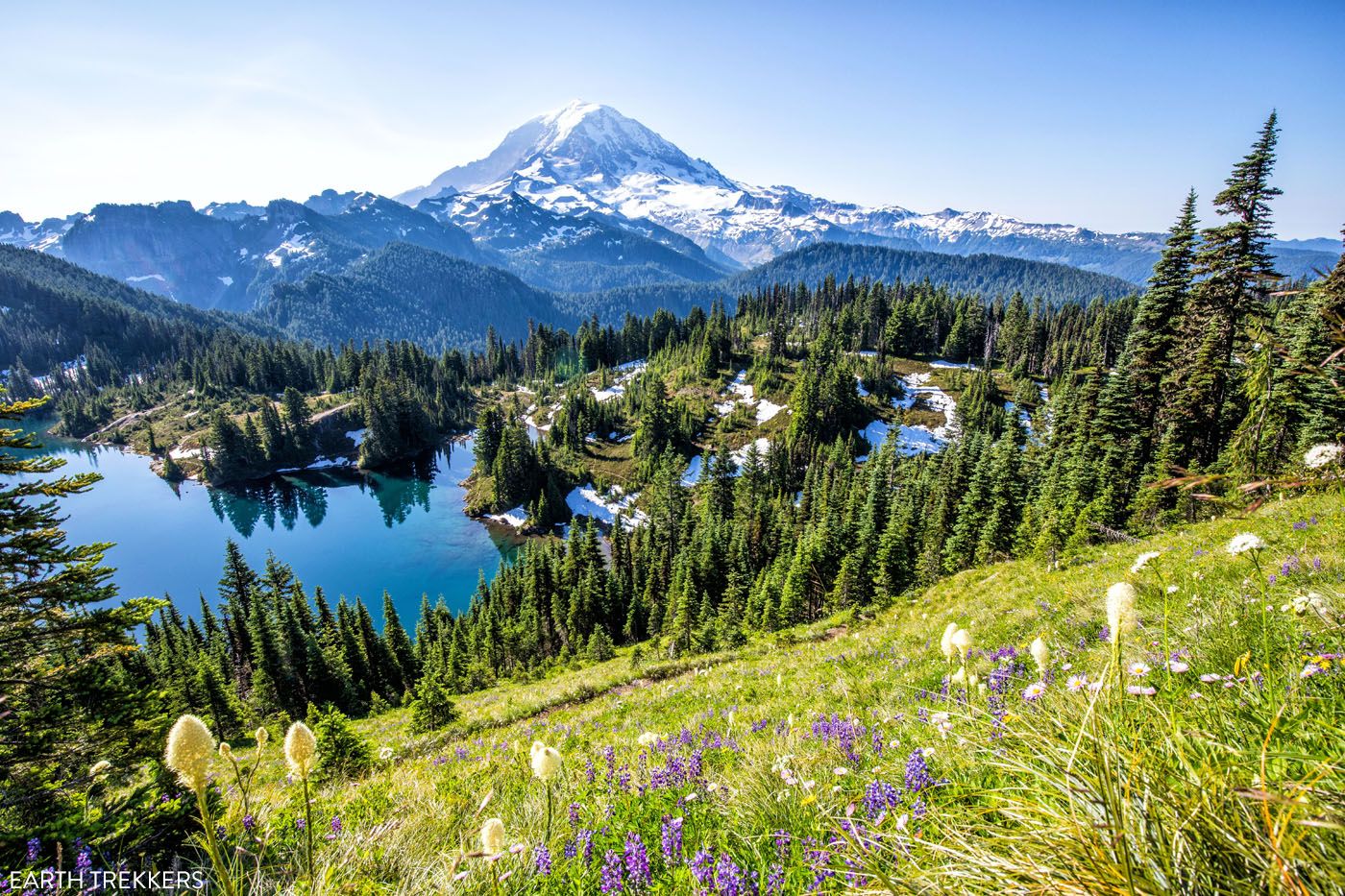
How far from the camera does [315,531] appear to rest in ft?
342

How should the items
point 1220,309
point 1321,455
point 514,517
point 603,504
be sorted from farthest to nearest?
point 603,504, point 514,517, point 1220,309, point 1321,455

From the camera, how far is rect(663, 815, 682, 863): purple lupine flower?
3.23 metres

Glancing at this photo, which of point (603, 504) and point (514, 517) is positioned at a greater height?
point (603, 504)

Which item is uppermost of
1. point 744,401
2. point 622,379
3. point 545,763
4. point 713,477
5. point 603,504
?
point 545,763

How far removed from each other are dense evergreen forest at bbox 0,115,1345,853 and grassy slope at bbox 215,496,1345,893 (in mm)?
1160

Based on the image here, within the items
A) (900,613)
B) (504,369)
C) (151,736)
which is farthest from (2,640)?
(504,369)

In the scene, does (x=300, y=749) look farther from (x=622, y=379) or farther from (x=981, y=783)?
(x=622, y=379)

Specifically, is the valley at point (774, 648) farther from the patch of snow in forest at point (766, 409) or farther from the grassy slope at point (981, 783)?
the patch of snow in forest at point (766, 409)

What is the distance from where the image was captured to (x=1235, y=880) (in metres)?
1.65

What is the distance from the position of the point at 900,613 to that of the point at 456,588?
257ft

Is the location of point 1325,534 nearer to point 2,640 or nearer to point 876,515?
point 2,640

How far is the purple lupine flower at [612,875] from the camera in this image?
2.93 meters

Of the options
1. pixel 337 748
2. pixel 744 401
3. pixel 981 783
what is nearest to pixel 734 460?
pixel 744 401

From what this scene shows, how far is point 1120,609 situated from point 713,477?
8277cm
